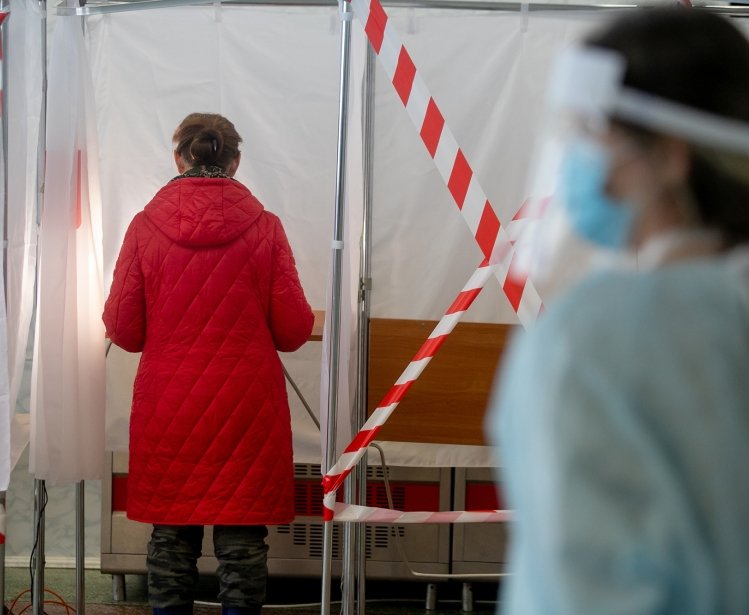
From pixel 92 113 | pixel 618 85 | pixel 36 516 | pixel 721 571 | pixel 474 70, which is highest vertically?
pixel 474 70

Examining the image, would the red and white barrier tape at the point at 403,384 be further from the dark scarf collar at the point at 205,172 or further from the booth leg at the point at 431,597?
the booth leg at the point at 431,597

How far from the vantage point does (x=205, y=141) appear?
9.71 feet

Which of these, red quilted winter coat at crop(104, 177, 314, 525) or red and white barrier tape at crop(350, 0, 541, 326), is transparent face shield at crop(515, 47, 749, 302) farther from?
red quilted winter coat at crop(104, 177, 314, 525)

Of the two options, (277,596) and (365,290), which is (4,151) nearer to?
(365,290)

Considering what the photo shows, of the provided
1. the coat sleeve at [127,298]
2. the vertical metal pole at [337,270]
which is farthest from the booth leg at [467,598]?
the coat sleeve at [127,298]

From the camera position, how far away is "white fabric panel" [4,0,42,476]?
10.2 feet

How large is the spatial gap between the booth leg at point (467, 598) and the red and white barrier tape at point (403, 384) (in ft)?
4.11

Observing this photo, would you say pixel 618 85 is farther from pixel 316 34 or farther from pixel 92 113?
pixel 316 34

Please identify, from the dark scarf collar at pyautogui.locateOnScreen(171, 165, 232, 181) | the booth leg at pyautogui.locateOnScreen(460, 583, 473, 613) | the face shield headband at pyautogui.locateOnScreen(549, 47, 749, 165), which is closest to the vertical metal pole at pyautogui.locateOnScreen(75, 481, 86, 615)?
the dark scarf collar at pyautogui.locateOnScreen(171, 165, 232, 181)

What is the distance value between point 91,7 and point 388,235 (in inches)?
47.0

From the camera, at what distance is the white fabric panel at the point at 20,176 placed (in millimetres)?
3098

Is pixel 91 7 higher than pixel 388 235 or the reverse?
higher

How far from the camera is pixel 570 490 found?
79 centimetres

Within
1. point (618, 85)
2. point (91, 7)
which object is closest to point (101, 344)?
point (91, 7)
